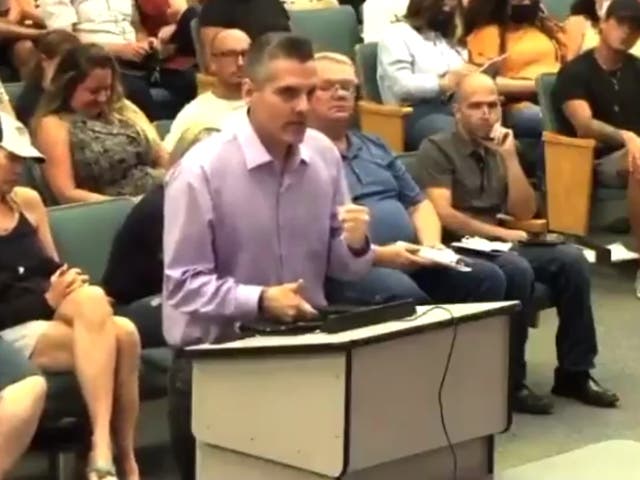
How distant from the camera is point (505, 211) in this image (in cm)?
475

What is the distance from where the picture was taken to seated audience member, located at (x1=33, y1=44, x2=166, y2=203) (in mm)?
4539

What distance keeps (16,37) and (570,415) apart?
3045 millimetres

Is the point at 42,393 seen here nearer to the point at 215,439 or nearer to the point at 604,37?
the point at 215,439

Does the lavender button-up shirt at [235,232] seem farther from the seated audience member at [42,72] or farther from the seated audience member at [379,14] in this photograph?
the seated audience member at [379,14]

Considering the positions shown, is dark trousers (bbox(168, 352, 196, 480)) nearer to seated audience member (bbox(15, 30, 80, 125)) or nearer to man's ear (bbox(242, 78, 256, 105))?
man's ear (bbox(242, 78, 256, 105))

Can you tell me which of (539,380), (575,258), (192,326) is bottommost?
(539,380)

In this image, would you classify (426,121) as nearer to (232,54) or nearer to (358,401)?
(232,54)

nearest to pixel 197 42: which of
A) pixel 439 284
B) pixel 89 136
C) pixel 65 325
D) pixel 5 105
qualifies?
pixel 5 105

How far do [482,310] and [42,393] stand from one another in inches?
46.0

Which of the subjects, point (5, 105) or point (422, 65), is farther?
point (422, 65)

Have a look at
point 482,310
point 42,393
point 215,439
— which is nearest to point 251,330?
point 215,439

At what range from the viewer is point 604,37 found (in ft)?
19.6

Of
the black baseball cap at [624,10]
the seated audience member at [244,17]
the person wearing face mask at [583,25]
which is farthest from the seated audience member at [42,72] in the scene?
the person wearing face mask at [583,25]

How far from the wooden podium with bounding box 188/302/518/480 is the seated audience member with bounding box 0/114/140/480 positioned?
0.80 meters
